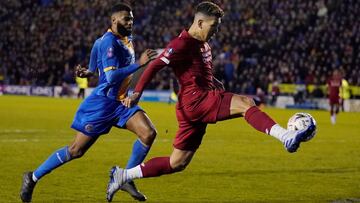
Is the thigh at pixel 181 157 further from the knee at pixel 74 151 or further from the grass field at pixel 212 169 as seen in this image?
the knee at pixel 74 151

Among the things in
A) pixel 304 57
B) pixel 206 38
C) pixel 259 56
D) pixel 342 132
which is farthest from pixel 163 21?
pixel 206 38

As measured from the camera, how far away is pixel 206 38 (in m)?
7.71

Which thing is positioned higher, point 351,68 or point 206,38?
point 206,38

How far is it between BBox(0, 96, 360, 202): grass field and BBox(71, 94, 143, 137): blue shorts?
2.68ft

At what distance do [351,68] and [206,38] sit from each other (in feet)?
92.9

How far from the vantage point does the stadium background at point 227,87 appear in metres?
9.95

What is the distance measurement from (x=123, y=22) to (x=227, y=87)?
29.0 meters

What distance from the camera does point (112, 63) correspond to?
862cm

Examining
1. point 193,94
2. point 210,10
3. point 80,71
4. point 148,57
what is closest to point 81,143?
point 80,71

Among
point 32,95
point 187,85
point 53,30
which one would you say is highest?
point 187,85

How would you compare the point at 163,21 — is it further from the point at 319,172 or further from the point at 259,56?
the point at 319,172

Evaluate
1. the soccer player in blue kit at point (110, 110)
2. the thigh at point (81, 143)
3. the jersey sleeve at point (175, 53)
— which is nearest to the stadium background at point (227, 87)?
the soccer player in blue kit at point (110, 110)

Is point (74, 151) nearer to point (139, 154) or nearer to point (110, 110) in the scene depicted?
point (110, 110)

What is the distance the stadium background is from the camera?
32.6 ft
